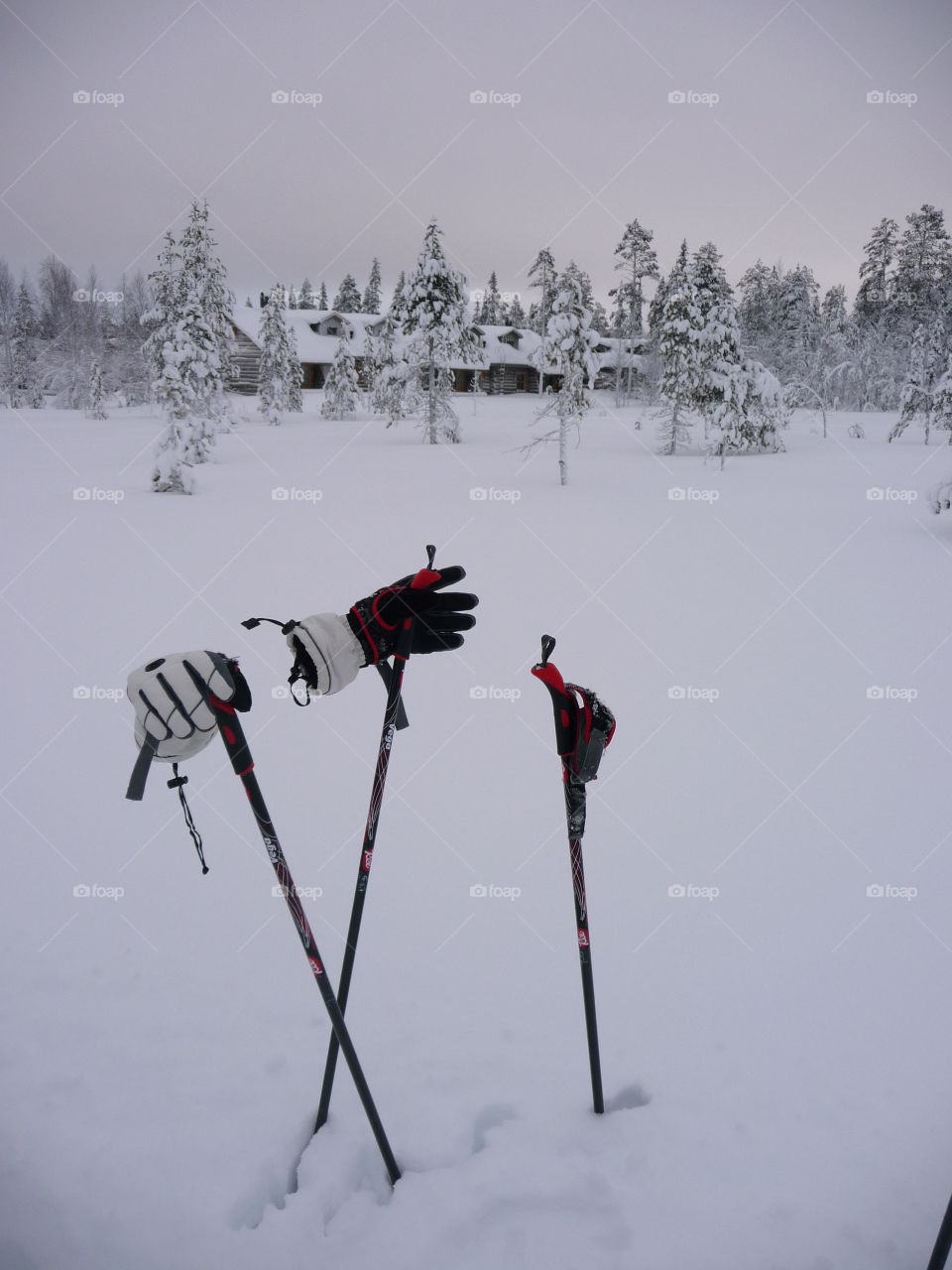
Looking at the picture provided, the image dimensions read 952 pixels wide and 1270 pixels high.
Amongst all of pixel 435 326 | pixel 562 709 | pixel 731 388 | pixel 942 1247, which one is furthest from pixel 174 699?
pixel 435 326

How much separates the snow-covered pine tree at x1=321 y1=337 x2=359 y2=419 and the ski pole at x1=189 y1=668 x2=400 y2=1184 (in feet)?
129

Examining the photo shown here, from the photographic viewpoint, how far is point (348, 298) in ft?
234

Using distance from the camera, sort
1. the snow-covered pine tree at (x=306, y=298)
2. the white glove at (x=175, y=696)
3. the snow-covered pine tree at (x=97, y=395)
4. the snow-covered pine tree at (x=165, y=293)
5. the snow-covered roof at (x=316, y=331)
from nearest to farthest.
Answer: the white glove at (x=175, y=696) < the snow-covered pine tree at (x=165, y=293) < the snow-covered pine tree at (x=97, y=395) < the snow-covered roof at (x=316, y=331) < the snow-covered pine tree at (x=306, y=298)

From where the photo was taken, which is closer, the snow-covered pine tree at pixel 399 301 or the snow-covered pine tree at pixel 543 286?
the snow-covered pine tree at pixel 543 286

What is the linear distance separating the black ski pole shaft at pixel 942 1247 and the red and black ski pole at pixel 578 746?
47.4 inches

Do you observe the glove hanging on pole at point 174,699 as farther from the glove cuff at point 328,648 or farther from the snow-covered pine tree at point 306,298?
the snow-covered pine tree at point 306,298

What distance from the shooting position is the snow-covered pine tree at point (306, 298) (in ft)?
312

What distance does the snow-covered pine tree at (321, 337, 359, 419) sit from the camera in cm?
3882

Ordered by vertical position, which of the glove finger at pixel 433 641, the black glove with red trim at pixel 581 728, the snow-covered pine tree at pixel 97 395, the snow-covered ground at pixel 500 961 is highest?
the snow-covered pine tree at pixel 97 395

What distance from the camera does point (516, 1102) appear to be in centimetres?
314

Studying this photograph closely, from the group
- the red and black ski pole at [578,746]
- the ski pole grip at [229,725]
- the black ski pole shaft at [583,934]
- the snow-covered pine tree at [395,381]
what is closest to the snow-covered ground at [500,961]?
the black ski pole shaft at [583,934]

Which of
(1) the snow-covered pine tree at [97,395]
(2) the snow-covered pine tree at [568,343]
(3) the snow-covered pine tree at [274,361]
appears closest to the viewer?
(2) the snow-covered pine tree at [568,343]

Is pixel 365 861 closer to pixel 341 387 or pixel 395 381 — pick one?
pixel 395 381

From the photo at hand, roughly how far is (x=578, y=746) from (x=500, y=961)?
6.09ft
